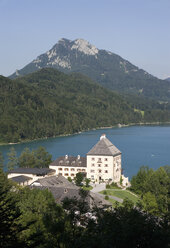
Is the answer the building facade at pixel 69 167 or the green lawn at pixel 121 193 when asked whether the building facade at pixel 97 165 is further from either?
the green lawn at pixel 121 193

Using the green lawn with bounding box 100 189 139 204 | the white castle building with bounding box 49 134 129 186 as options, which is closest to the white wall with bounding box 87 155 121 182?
the white castle building with bounding box 49 134 129 186

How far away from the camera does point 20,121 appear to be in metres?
150

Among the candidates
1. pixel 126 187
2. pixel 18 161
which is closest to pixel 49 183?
pixel 126 187

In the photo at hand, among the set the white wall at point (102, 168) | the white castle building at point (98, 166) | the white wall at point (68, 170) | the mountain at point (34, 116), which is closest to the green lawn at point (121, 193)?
the white castle building at point (98, 166)

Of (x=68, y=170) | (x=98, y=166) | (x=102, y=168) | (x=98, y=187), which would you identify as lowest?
(x=98, y=187)

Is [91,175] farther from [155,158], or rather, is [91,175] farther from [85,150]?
[85,150]

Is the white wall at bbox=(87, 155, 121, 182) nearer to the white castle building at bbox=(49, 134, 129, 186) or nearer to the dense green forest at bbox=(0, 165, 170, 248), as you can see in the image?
the white castle building at bbox=(49, 134, 129, 186)

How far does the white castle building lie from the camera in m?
52.0

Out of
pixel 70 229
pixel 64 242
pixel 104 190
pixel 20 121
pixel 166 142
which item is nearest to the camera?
pixel 64 242

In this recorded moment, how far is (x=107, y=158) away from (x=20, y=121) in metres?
101

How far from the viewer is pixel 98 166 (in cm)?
5234

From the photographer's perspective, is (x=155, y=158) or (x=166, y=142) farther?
(x=166, y=142)

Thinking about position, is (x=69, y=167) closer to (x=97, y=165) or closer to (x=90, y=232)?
(x=97, y=165)

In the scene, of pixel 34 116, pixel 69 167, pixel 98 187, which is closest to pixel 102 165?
pixel 69 167
